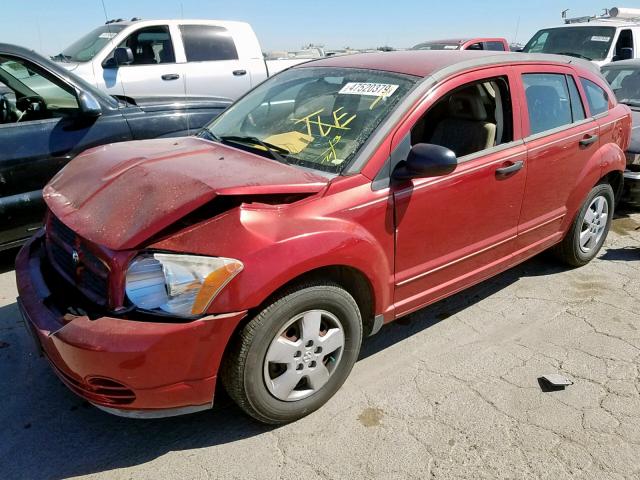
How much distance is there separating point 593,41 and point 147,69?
826cm

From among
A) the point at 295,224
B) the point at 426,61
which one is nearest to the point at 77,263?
the point at 295,224

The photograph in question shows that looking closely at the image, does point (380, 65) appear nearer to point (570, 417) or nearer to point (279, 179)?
point (279, 179)

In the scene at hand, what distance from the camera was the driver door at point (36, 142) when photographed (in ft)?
13.2

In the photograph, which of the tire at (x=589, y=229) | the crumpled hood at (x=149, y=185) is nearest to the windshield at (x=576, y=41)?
the tire at (x=589, y=229)

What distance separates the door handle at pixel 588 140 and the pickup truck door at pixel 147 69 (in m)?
5.82

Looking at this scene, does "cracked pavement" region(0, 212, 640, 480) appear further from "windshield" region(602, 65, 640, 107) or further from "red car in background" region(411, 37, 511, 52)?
"red car in background" region(411, 37, 511, 52)

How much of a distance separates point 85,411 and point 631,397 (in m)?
2.84

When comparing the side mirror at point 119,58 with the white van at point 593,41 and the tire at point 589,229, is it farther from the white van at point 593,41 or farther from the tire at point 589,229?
the white van at point 593,41

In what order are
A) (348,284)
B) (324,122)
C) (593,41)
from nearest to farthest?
(348,284), (324,122), (593,41)

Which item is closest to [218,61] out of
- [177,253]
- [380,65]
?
[380,65]

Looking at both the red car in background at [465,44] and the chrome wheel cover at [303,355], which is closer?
the chrome wheel cover at [303,355]

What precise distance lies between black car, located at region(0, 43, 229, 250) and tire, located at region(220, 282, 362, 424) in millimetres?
2620

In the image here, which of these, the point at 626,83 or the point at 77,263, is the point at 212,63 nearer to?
the point at 626,83

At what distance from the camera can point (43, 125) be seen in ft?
13.8
